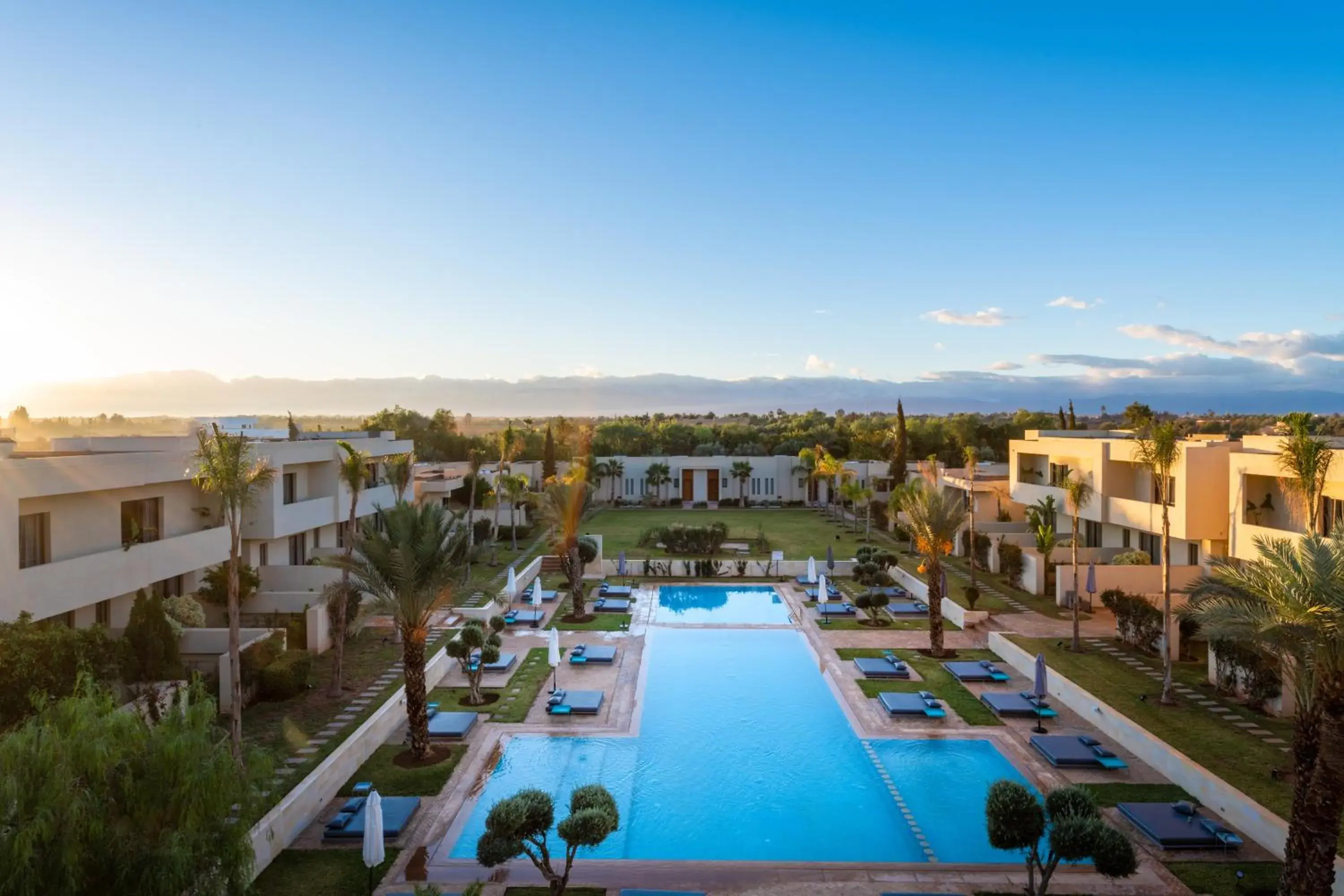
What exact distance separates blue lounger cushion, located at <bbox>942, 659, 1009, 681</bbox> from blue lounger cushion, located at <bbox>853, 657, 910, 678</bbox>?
1.09 m

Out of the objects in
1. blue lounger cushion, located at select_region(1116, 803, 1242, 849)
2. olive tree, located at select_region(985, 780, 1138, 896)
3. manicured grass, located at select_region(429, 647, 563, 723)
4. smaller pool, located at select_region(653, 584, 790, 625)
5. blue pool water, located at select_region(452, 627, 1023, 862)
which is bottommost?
smaller pool, located at select_region(653, 584, 790, 625)

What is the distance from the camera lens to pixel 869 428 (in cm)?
8875

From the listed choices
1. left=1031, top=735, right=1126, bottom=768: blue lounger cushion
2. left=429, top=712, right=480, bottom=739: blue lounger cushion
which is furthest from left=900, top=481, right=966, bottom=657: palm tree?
left=429, top=712, right=480, bottom=739: blue lounger cushion

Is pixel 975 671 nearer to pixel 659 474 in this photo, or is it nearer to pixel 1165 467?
pixel 1165 467

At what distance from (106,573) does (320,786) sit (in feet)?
28.9

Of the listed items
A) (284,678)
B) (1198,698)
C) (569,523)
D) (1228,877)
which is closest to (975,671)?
(1198,698)

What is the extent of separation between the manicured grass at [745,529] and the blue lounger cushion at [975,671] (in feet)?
53.9

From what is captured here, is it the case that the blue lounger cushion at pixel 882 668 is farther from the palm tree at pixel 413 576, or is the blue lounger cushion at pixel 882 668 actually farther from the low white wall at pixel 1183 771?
the palm tree at pixel 413 576

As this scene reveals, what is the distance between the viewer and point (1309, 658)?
354 inches

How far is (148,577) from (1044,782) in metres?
19.7

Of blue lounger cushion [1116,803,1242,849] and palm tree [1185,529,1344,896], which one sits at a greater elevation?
palm tree [1185,529,1344,896]

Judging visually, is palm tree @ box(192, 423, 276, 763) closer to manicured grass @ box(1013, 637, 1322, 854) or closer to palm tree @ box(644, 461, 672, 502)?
manicured grass @ box(1013, 637, 1322, 854)

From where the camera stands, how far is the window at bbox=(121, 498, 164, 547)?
18.7 m

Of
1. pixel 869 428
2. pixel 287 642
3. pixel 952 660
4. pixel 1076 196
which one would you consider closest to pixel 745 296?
pixel 1076 196
